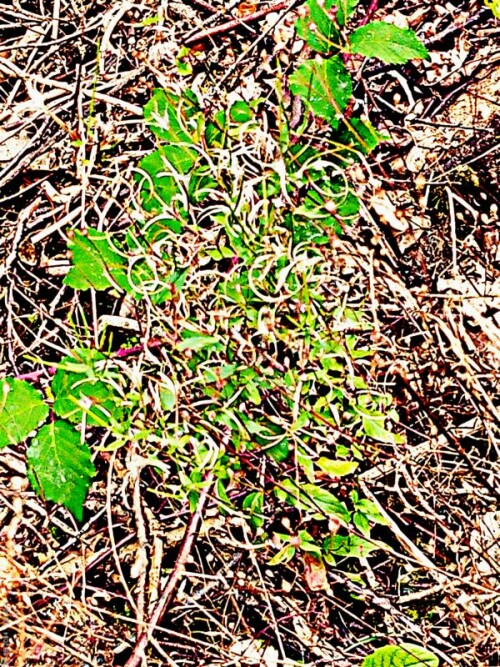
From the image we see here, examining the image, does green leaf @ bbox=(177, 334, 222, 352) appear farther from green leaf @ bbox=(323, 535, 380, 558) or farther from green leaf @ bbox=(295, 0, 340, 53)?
green leaf @ bbox=(295, 0, 340, 53)

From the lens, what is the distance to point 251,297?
1695 mm

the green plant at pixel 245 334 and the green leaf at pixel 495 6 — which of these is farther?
the green leaf at pixel 495 6

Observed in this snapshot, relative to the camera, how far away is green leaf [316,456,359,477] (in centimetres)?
169

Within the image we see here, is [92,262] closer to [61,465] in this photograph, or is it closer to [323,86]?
[61,465]

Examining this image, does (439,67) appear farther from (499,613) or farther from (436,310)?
(499,613)

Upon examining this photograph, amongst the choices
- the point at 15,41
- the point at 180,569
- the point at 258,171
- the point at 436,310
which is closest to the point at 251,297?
the point at 258,171

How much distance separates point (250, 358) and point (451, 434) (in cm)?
49

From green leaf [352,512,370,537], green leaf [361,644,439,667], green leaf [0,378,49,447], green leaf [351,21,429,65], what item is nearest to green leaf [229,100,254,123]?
green leaf [351,21,429,65]

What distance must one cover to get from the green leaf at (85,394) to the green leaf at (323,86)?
2.11 ft

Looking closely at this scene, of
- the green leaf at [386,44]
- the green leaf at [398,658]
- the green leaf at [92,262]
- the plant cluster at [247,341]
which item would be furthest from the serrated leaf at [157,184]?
the green leaf at [398,658]

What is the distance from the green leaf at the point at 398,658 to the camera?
5.55ft

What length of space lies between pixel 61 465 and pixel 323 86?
2.95 ft

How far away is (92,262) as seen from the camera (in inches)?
69.6

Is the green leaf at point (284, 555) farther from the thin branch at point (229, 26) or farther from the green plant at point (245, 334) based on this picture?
the thin branch at point (229, 26)
